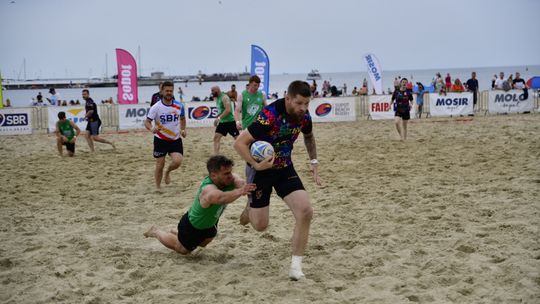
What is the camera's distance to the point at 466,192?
735 cm

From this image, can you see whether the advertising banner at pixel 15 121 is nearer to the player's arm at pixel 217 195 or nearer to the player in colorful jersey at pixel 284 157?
the player's arm at pixel 217 195

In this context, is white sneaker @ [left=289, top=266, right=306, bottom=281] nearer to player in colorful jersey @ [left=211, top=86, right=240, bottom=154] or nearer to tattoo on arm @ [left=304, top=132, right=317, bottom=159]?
tattoo on arm @ [left=304, top=132, right=317, bottom=159]

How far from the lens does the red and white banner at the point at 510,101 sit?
72.6 feet

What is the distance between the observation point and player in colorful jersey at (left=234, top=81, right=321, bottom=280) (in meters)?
4.36

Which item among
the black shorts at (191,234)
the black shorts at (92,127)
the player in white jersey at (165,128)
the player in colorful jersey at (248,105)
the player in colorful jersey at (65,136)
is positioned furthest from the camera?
the black shorts at (92,127)

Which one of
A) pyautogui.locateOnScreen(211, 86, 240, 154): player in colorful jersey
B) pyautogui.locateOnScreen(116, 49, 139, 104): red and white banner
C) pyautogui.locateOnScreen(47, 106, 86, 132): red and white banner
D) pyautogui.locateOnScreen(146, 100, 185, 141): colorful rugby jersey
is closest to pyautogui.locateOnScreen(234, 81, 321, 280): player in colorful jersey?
pyautogui.locateOnScreen(146, 100, 185, 141): colorful rugby jersey

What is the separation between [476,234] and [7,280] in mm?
4535

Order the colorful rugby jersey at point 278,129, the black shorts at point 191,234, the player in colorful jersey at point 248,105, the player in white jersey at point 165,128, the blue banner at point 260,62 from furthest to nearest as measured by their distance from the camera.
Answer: the blue banner at point 260,62 → the player in colorful jersey at point 248,105 → the player in white jersey at point 165,128 → the black shorts at point 191,234 → the colorful rugby jersey at point 278,129

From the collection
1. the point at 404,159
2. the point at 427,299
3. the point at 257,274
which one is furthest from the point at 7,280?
the point at 404,159

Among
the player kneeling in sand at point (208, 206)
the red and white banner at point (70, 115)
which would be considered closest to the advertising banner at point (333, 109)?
the red and white banner at point (70, 115)

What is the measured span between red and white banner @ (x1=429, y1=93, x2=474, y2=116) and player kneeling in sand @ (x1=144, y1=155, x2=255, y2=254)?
18669 millimetres

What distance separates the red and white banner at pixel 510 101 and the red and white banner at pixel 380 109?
347 cm

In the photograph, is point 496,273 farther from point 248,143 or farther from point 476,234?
point 248,143

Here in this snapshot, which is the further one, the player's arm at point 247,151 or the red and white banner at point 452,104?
the red and white banner at point 452,104
